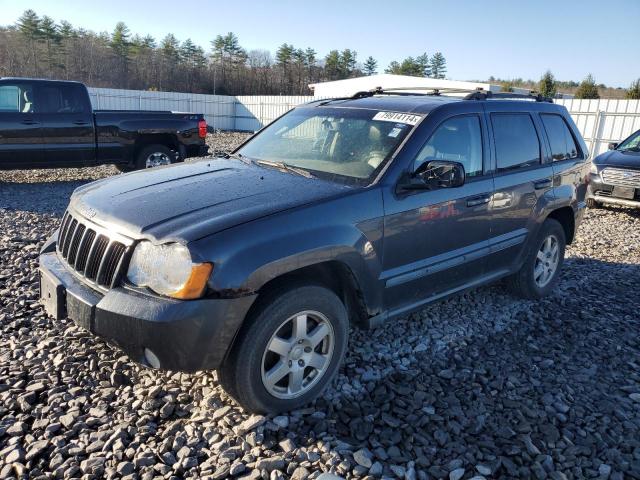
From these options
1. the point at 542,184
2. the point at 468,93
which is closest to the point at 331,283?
the point at 468,93

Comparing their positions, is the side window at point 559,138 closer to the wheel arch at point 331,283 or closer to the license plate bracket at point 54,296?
the wheel arch at point 331,283

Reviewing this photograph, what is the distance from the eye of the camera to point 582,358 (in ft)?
12.7

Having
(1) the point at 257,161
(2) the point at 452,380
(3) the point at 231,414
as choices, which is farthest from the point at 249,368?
(1) the point at 257,161

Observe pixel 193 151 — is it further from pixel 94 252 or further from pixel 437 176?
pixel 437 176

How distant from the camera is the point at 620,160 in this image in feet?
30.2

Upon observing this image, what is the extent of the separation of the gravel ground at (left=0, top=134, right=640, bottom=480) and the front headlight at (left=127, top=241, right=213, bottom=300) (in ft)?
2.75

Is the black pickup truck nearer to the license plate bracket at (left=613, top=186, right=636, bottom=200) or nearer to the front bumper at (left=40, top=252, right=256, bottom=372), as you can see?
the front bumper at (left=40, top=252, right=256, bottom=372)

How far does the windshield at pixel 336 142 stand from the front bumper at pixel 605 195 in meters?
6.92

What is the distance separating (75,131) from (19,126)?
35.9 inches

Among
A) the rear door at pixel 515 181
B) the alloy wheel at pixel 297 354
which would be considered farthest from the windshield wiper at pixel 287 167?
the rear door at pixel 515 181

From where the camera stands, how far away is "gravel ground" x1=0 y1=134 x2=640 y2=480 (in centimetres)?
257

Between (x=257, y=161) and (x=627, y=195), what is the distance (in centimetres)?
787

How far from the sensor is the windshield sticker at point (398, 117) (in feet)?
11.8

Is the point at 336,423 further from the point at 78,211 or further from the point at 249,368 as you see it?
the point at 78,211
